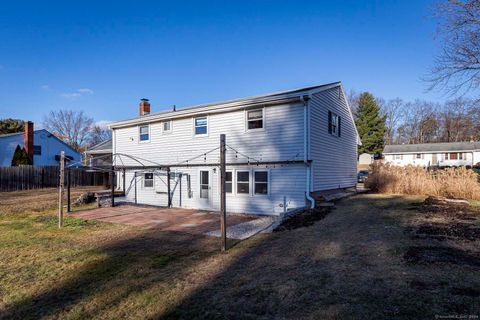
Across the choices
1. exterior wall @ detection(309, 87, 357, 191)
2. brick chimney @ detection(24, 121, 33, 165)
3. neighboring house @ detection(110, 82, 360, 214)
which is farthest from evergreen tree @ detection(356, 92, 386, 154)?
brick chimney @ detection(24, 121, 33, 165)

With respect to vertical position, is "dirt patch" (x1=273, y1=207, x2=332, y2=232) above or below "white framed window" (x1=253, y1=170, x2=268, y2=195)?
below

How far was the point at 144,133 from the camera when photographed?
17297 millimetres

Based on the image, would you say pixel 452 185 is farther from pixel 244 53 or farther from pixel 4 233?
pixel 4 233

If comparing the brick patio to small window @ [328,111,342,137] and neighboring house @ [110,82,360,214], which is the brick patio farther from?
small window @ [328,111,342,137]

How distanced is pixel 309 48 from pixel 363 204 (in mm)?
11107

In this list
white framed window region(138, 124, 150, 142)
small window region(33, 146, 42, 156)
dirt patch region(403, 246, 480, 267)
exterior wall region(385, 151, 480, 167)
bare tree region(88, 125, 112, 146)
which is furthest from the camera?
bare tree region(88, 125, 112, 146)

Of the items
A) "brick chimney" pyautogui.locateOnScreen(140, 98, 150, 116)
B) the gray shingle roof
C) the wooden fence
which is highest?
"brick chimney" pyautogui.locateOnScreen(140, 98, 150, 116)

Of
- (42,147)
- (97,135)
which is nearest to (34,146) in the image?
(42,147)

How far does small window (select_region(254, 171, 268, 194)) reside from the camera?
42.2ft

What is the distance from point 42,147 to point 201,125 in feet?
88.3

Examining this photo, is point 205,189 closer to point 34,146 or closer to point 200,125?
point 200,125

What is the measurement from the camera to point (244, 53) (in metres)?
21.0

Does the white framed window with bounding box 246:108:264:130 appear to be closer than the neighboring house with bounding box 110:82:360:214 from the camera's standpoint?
No

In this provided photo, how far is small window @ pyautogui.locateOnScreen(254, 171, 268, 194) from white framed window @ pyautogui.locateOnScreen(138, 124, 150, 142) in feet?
24.1
